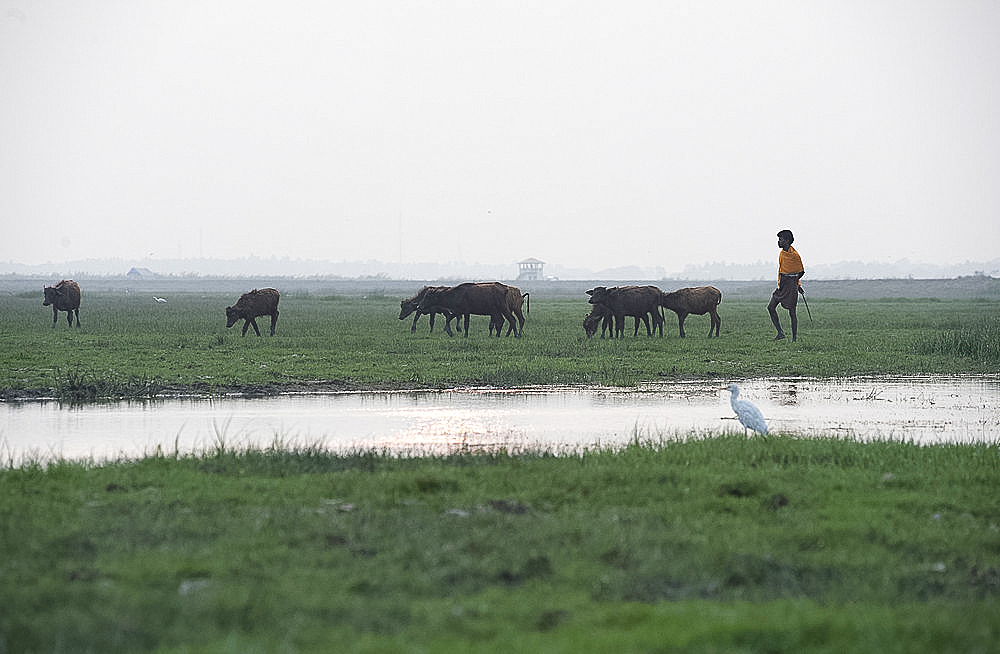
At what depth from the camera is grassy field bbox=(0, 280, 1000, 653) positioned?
6047 millimetres

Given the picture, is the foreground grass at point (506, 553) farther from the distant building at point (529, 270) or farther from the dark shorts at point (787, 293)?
the distant building at point (529, 270)

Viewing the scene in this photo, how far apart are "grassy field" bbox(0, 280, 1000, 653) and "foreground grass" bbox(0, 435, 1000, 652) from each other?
0.08ft

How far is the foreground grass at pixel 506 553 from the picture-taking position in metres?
6.04

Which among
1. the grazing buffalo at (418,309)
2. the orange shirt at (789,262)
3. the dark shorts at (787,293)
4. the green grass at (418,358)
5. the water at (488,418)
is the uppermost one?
the orange shirt at (789,262)

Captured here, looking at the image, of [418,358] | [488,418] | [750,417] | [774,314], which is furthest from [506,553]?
[774,314]

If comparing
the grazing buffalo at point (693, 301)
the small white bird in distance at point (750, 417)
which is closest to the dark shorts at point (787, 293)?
the grazing buffalo at point (693, 301)

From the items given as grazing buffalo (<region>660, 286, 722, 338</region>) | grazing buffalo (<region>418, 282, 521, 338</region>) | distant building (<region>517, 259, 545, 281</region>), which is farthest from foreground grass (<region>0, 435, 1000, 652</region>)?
distant building (<region>517, 259, 545, 281</region>)

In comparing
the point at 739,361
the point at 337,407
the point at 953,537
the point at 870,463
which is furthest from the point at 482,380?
the point at 953,537

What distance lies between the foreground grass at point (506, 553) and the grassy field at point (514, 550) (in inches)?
0.9

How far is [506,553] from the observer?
7668mm

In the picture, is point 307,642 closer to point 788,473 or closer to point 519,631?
point 519,631

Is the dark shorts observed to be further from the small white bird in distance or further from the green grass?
the small white bird in distance

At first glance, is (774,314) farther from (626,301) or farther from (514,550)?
(514,550)

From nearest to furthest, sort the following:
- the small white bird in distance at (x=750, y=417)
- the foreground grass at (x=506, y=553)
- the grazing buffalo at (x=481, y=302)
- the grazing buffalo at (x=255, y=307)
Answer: the foreground grass at (x=506, y=553) < the small white bird in distance at (x=750, y=417) < the grazing buffalo at (x=481, y=302) < the grazing buffalo at (x=255, y=307)
